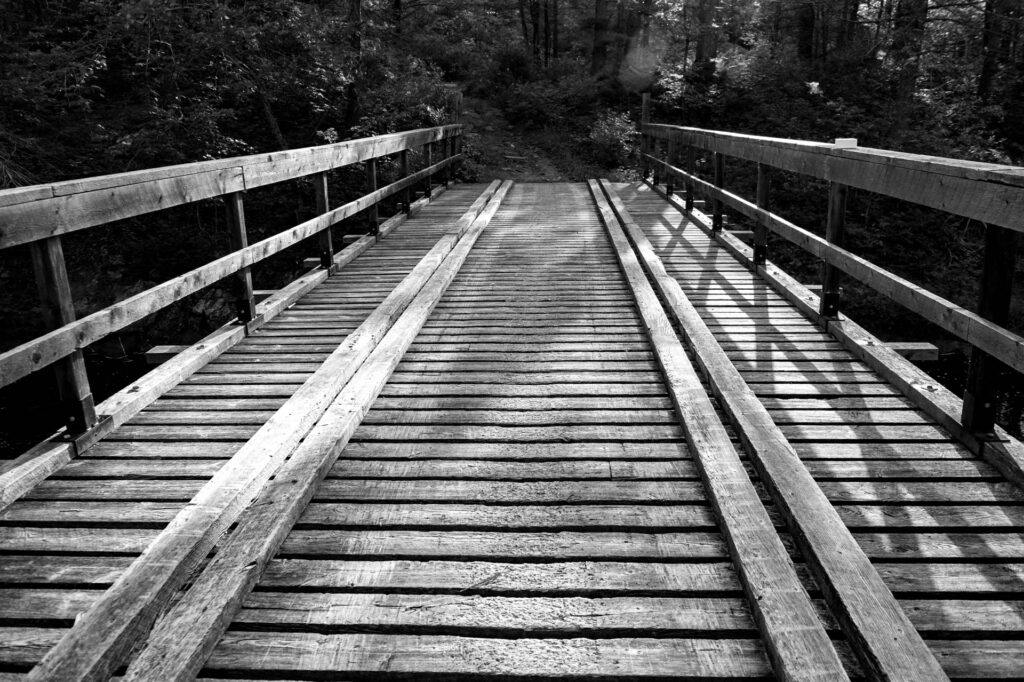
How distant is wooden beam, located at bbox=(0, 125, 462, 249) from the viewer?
2895 millimetres

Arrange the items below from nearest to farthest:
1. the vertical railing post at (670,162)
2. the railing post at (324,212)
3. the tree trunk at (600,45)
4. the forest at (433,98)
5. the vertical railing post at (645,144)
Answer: the railing post at (324,212), the vertical railing post at (670,162), the forest at (433,98), the vertical railing post at (645,144), the tree trunk at (600,45)

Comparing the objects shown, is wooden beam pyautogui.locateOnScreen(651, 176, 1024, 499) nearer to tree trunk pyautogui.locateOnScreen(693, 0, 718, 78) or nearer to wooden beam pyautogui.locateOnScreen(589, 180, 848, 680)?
wooden beam pyautogui.locateOnScreen(589, 180, 848, 680)

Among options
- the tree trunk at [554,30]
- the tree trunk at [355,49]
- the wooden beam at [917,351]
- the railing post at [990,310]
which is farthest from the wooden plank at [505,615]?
the tree trunk at [554,30]

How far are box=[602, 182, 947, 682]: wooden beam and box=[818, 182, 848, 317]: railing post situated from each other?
1.32 meters

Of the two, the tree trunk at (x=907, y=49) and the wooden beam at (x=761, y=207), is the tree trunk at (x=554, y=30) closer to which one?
the tree trunk at (x=907, y=49)

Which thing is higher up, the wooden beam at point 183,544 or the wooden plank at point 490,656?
the wooden beam at point 183,544

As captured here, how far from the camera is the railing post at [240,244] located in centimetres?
493

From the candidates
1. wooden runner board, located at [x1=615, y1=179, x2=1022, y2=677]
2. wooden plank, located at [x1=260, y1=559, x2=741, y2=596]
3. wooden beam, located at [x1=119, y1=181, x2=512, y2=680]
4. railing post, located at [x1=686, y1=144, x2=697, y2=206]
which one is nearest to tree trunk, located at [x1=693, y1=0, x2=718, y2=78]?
railing post, located at [x1=686, y1=144, x2=697, y2=206]

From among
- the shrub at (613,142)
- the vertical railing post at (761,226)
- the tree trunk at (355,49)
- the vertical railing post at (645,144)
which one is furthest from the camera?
the shrub at (613,142)

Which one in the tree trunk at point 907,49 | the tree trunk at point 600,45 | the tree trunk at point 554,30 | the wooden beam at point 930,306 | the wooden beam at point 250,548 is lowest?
the wooden beam at point 250,548

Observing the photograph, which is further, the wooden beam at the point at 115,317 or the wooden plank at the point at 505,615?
the wooden beam at the point at 115,317

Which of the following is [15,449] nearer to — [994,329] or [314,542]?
[314,542]

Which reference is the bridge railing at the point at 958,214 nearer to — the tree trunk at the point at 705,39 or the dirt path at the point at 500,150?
the dirt path at the point at 500,150

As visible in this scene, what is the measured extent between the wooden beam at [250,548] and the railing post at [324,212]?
9.09ft
